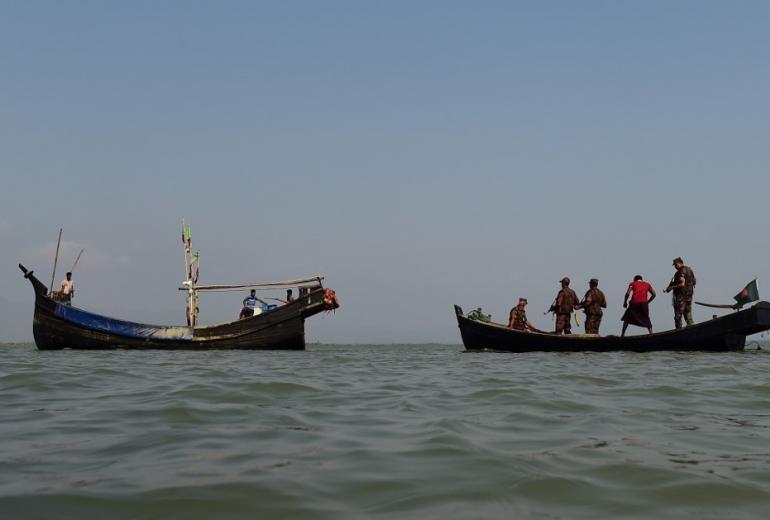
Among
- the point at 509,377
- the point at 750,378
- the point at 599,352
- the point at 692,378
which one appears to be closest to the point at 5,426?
the point at 509,377

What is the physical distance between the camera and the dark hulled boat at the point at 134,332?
20.5 m

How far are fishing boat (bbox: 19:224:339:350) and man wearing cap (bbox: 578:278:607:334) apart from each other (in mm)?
7835

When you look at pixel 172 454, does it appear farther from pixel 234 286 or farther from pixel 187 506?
pixel 234 286

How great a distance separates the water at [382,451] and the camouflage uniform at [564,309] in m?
10.6

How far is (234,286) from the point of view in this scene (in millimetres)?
23641

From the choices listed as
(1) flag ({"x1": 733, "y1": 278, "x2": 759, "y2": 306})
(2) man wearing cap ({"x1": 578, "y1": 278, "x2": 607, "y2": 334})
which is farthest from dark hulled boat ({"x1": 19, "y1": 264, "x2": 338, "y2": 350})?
(1) flag ({"x1": 733, "y1": 278, "x2": 759, "y2": 306})

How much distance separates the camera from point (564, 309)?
709 inches

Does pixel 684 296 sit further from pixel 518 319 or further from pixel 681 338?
pixel 518 319

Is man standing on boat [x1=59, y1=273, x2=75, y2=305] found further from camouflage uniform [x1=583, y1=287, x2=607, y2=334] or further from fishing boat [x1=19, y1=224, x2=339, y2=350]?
camouflage uniform [x1=583, y1=287, x2=607, y2=334]

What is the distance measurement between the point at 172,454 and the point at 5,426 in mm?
1725

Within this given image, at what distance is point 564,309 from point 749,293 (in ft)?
14.1

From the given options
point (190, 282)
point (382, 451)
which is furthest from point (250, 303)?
point (382, 451)

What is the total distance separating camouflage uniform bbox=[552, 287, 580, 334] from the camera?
18.0 m

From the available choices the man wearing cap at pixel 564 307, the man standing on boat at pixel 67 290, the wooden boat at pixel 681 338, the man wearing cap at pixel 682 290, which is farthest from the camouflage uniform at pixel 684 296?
the man standing on boat at pixel 67 290
